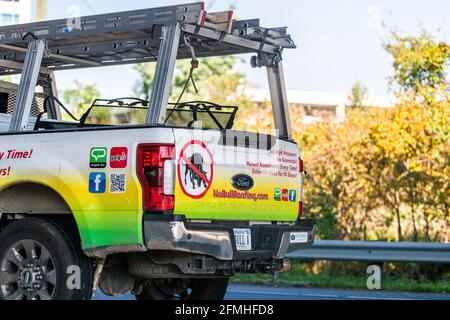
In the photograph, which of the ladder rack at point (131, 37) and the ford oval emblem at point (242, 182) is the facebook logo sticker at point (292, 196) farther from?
the ladder rack at point (131, 37)

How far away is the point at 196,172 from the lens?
768cm

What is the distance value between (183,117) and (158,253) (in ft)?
5.54

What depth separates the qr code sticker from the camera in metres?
7.48

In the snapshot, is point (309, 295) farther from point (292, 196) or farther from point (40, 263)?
point (40, 263)

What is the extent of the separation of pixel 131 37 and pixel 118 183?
176 centimetres

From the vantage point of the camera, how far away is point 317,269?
18203mm

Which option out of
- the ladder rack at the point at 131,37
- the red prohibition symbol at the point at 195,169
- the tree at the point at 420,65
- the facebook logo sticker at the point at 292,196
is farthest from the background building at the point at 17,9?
the red prohibition symbol at the point at 195,169

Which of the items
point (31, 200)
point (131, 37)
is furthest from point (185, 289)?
point (131, 37)

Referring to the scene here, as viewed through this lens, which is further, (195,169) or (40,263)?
(40,263)

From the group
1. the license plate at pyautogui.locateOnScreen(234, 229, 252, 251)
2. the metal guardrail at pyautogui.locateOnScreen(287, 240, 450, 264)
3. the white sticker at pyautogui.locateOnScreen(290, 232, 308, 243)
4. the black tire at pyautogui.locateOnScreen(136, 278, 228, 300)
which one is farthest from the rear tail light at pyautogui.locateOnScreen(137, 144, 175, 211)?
the metal guardrail at pyautogui.locateOnScreen(287, 240, 450, 264)

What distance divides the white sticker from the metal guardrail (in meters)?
5.84

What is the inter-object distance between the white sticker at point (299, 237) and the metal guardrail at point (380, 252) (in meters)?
5.84

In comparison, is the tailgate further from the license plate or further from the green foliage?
the green foliage

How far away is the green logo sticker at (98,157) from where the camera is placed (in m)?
7.59
